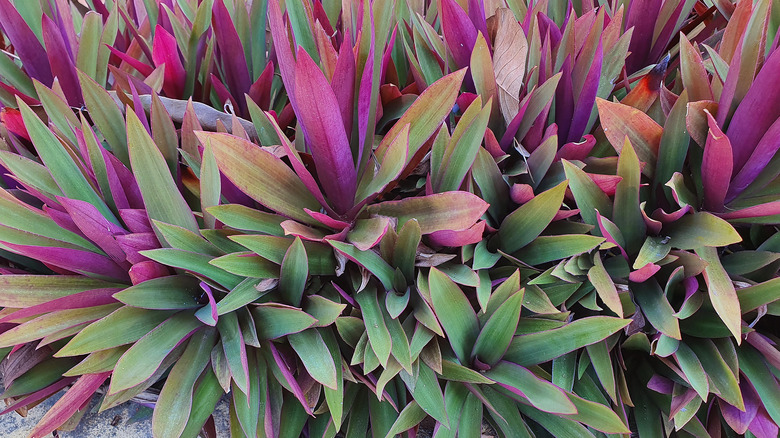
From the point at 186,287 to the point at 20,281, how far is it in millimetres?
292

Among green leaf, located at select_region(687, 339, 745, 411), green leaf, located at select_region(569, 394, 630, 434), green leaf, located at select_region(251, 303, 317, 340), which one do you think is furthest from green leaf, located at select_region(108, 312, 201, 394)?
green leaf, located at select_region(687, 339, 745, 411)

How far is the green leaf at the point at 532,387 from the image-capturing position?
0.84 m

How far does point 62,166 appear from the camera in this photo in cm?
103

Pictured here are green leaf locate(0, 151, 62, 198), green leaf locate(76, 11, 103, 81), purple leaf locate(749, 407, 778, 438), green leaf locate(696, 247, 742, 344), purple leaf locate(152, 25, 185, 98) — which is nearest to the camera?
green leaf locate(696, 247, 742, 344)

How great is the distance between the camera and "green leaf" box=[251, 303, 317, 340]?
90cm

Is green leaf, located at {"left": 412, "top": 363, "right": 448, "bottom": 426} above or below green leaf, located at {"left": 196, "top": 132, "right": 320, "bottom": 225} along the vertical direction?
below

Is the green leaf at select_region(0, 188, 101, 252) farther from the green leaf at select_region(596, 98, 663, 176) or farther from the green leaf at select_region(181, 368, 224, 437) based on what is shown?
the green leaf at select_region(596, 98, 663, 176)

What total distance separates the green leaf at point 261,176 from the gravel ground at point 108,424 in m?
0.48

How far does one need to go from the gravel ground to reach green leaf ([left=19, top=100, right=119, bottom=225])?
0.44 meters

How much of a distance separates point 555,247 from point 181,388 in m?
0.72

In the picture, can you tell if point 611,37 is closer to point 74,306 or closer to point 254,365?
point 254,365

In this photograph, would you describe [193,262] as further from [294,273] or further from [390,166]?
[390,166]

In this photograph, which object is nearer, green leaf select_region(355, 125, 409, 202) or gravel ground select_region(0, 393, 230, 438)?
green leaf select_region(355, 125, 409, 202)

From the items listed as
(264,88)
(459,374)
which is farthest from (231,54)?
(459,374)
